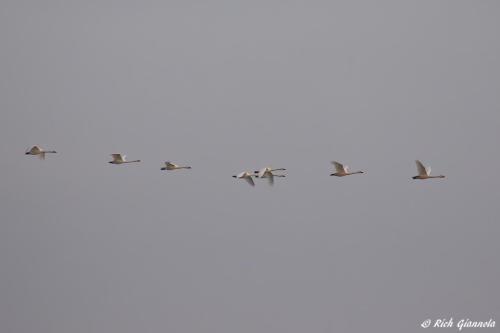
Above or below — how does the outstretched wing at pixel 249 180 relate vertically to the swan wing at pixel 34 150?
below

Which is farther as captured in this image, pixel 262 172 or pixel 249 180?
pixel 262 172

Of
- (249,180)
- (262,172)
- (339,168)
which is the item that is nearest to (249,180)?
(249,180)

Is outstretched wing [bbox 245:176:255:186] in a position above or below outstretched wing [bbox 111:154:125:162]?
below

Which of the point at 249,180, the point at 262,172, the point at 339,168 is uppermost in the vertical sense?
the point at 262,172

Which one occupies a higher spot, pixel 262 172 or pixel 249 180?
pixel 262 172

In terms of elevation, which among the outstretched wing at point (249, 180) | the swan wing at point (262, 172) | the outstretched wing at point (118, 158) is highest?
the outstretched wing at point (118, 158)

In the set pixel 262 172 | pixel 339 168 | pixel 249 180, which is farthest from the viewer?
pixel 262 172

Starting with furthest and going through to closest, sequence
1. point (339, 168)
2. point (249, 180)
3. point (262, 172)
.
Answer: point (262, 172) → point (249, 180) → point (339, 168)

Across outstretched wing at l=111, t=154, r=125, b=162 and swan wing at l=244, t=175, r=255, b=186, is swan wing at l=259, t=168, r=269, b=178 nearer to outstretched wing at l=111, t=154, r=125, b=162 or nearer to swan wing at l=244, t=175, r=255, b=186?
swan wing at l=244, t=175, r=255, b=186

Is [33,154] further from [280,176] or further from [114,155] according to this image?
[280,176]

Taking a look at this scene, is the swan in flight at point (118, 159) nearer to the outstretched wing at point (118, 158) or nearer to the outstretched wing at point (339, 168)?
the outstretched wing at point (118, 158)

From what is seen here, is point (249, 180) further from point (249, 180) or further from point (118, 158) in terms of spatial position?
point (118, 158)

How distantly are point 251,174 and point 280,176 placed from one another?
24.8ft

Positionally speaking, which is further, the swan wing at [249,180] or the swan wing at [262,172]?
the swan wing at [262,172]
